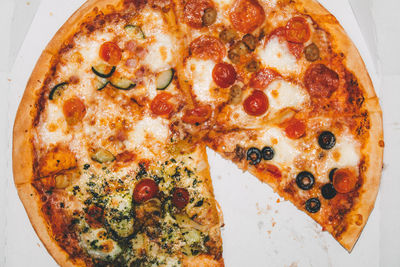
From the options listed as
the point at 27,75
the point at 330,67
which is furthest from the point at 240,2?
the point at 27,75

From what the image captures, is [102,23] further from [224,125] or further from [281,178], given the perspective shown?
[281,178]

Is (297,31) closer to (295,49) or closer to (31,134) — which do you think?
(295,49)

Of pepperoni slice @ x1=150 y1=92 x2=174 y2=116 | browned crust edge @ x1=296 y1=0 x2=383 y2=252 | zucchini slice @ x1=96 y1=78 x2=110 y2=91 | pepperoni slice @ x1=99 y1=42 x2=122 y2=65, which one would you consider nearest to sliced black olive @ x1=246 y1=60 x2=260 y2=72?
browned crust edge @ x1=296 y1=0 x2=383 y2=252

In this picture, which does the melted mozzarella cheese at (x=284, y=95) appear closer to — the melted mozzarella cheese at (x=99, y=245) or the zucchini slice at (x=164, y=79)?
the zucchini slice at (x=164, y=79)

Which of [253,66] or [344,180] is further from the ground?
[253,66]

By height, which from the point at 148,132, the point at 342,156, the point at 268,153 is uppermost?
the point at 148,132

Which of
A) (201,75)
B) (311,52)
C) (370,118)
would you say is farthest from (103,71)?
(370,118)

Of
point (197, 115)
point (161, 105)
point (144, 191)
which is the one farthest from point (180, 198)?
point (161, 105)

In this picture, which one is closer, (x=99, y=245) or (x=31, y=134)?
(x=99, y=245)
